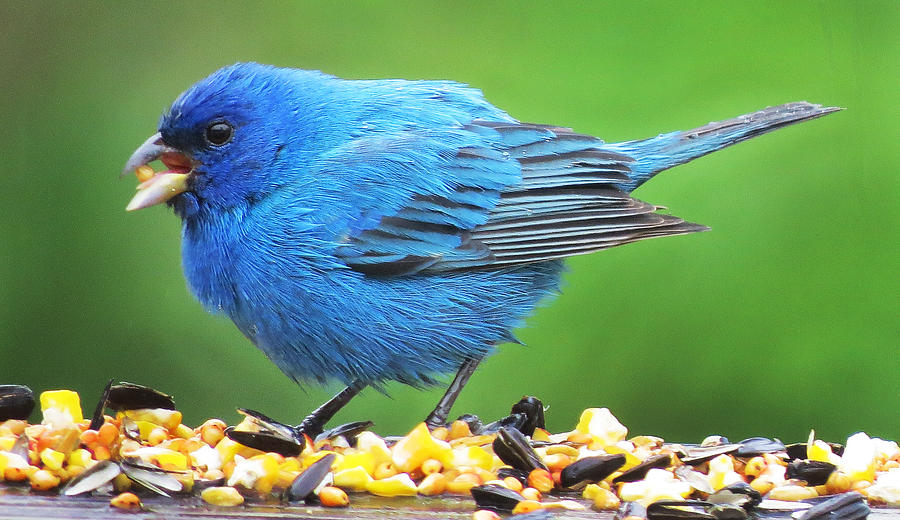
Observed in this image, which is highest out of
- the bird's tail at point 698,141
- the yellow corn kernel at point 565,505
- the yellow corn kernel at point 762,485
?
the bird's tail at point 698,141

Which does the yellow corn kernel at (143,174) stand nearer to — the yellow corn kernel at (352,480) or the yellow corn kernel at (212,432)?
Answer: the yellow corn kernel at (212,432)

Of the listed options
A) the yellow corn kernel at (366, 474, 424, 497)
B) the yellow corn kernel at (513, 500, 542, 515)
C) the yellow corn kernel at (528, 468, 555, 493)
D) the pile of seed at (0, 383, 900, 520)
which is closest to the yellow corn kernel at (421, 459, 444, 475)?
the pile of seed at (0, 383, 900, 520)

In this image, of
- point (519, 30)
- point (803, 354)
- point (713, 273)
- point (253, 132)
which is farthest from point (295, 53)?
point (803, 354)

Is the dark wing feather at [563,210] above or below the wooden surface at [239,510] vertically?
above

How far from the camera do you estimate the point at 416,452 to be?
291 cm

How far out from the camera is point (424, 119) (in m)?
3.93

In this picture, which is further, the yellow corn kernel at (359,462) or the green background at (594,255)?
the green background at (594,255)

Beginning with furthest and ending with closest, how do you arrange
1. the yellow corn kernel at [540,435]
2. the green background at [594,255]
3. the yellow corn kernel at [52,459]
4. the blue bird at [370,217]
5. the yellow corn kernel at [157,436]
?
the green background at [594,255] < the blue bird at [370,217] < the yellow corn kernel at [540,435] < the yellow corn kernel at [157,436] < the yellow corn kernel at [52,459]

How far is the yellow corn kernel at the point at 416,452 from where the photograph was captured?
2.90m

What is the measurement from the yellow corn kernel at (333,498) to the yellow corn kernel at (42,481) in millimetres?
588

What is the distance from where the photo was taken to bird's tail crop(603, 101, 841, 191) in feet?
13.5

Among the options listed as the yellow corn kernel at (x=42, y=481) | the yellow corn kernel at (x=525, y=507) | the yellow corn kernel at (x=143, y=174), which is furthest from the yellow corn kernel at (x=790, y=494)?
the yellow corn kernel at (x=143, y=174)

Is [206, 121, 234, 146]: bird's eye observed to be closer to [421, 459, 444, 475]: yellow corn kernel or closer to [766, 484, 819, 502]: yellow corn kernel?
[421, 459, 444, 475]: yellow corn kernel

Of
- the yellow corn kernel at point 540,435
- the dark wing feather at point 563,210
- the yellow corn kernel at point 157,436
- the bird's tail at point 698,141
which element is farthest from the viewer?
the bird's tail at point 698,141
